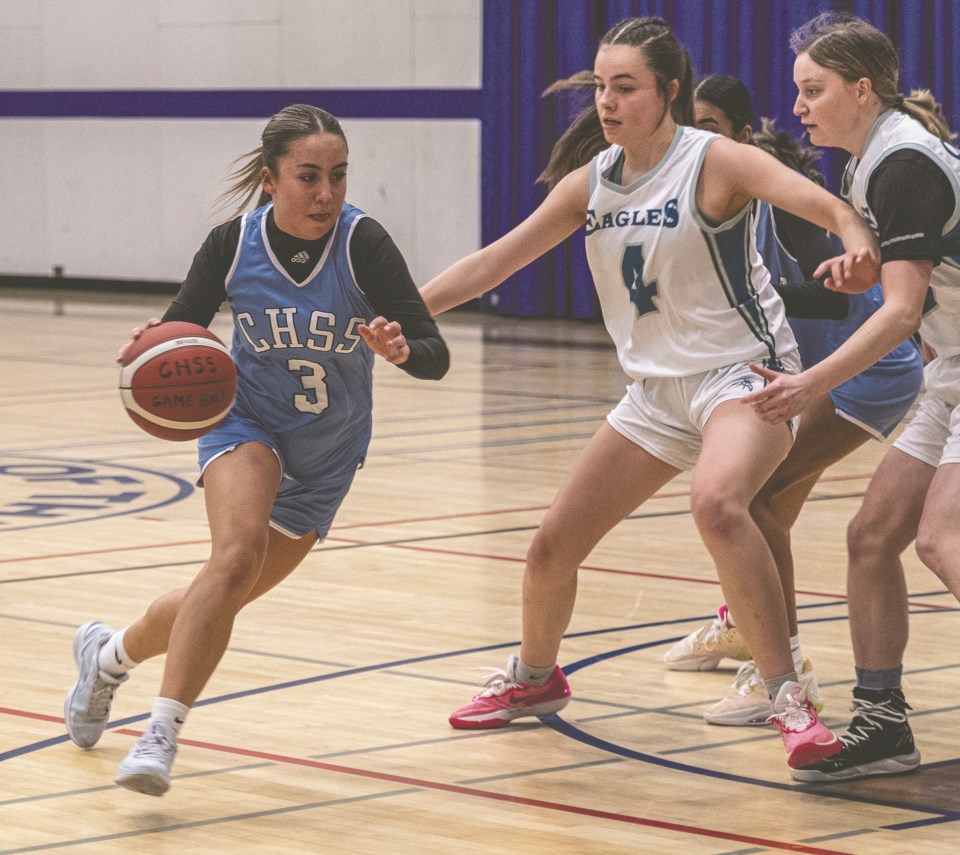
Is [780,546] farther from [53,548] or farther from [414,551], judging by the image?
[53,548]

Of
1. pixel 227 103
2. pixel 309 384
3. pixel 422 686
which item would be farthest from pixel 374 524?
pixel 227 103

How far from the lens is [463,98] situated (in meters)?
16.1

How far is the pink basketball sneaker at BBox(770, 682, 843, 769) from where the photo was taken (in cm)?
390

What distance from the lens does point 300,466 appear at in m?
4.12

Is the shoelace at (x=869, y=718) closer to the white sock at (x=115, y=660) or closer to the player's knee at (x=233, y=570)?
the player's knee at (x=233, y=570)

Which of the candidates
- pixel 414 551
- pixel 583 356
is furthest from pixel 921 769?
pixel 583 356

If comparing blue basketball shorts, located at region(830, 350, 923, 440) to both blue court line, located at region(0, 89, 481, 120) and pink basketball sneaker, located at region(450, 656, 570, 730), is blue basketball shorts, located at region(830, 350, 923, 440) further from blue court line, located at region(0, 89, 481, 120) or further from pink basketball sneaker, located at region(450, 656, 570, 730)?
blue court line, located at region(0, 89, 481, 120)

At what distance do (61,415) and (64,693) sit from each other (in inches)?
226

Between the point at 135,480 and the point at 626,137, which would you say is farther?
the point at 135,480

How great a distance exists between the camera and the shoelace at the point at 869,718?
4043 millimetres

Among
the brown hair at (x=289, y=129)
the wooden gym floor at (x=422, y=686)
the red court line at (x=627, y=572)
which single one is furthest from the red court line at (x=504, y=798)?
the red court line at (x=627, y=572)

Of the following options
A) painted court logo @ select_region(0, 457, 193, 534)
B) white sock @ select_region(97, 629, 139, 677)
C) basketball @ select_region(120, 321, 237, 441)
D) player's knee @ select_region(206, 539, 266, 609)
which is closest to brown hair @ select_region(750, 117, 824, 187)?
basketball @ select_region(120, 321, 237, 441)

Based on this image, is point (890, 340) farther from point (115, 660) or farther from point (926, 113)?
point (115, 660)

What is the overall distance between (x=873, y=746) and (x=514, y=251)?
1356 mm
